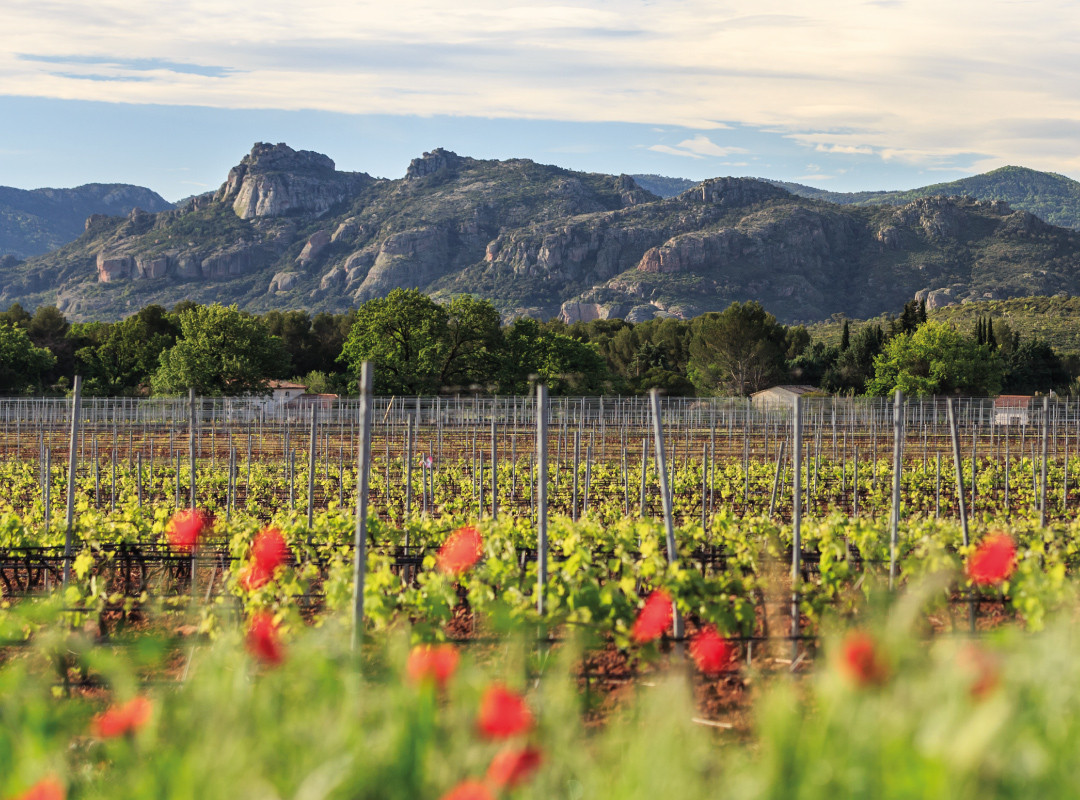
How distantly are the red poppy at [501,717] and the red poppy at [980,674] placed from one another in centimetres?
76

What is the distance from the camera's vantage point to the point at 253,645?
7.77 feet

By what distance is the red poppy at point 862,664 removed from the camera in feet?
4.98

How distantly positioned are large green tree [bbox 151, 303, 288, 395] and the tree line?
2.8 inches

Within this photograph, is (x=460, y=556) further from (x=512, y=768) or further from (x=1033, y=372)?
(x=1033, y=372)

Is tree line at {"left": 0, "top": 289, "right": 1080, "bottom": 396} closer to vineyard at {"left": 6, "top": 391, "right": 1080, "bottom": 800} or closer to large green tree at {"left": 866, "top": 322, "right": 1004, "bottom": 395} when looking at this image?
large green tree at {"left": 866, "top": 322, "right": 1004, "bottom": 395}

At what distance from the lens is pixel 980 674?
1.61 m

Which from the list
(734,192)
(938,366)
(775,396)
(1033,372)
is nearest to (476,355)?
(775,396)

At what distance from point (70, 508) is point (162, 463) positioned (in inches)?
678

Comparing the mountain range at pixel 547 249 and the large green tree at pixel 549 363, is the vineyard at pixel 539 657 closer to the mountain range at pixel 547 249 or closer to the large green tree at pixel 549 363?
the large green tree at pixel 549 363

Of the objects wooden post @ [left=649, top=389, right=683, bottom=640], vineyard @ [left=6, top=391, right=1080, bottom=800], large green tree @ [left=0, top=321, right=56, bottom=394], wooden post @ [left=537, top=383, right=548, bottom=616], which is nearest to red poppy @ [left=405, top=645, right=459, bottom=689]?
vineyard @ [left=6, top=391, right=1080, bottom=800]

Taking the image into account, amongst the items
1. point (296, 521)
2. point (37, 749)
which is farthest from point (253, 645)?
point (296, 521)

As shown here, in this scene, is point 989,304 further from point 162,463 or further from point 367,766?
point 367,766

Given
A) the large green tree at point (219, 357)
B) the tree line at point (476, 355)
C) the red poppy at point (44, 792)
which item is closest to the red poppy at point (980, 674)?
the red poppy at point (44, 792)

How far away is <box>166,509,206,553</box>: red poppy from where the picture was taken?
22.6ft
